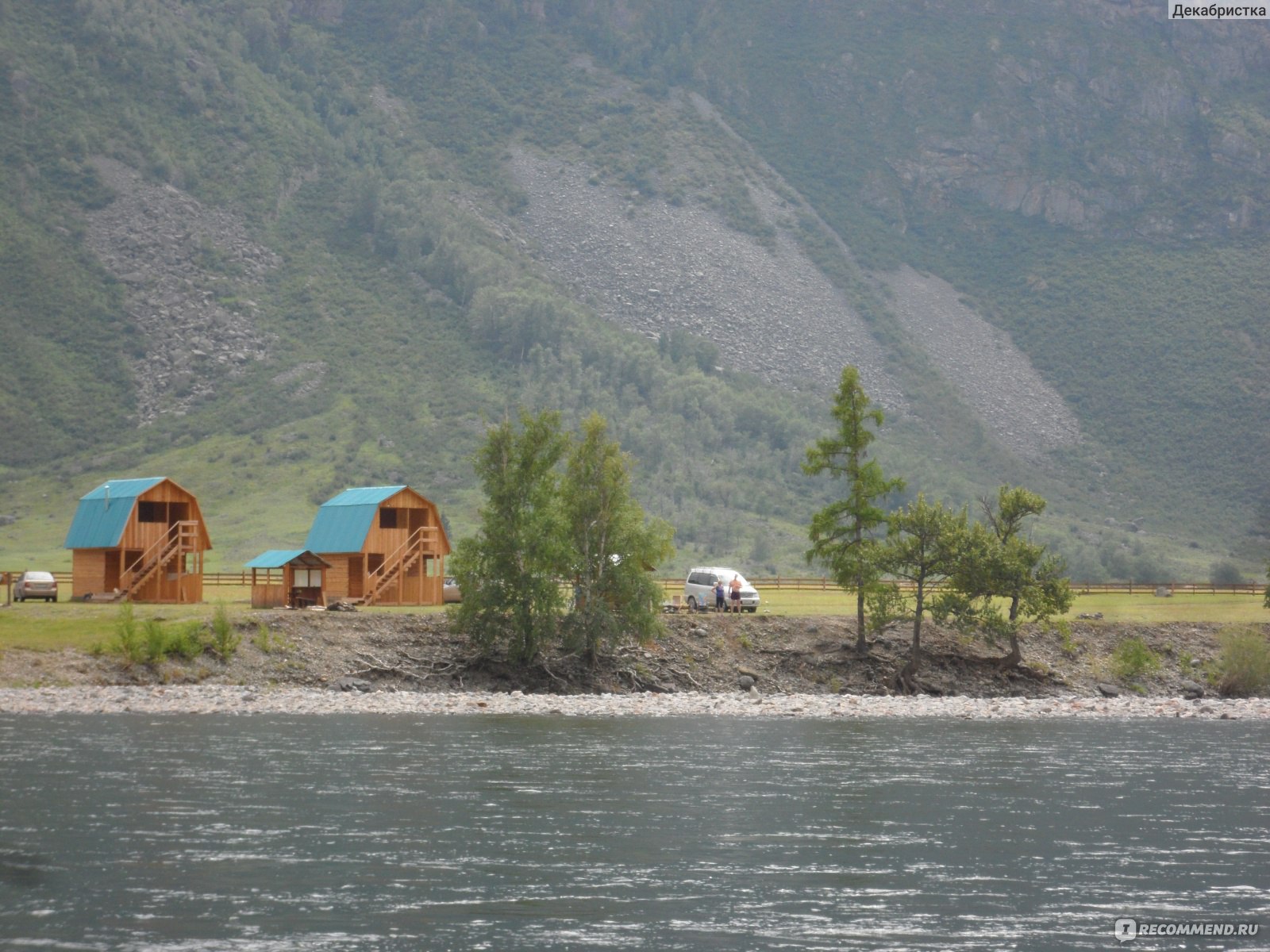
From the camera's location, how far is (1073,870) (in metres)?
25.1

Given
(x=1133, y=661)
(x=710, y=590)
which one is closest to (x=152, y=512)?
(x=710, y=590)

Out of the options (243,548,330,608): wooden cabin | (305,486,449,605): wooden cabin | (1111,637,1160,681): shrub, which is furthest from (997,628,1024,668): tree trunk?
(243,548,330,608): wooden cabin

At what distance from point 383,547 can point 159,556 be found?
1011 cm

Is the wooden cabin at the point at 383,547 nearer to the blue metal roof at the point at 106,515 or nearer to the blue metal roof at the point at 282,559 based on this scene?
the blue metal roof at the point at 282,559

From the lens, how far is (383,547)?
234ft

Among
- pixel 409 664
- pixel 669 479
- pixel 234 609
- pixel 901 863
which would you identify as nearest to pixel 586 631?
pixel 409 664

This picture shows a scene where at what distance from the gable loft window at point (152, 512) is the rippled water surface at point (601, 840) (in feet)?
94.1

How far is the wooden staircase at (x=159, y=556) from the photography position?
69.6 meters

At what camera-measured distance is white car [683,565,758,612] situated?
70.4 meters

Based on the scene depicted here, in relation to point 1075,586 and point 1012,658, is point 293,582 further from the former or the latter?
point 1075,586

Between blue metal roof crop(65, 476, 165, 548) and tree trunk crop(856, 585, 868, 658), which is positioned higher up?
blue metal roof crop(65, 476, 165, 548)

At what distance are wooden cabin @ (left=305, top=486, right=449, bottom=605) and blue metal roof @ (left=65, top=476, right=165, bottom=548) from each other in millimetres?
8097

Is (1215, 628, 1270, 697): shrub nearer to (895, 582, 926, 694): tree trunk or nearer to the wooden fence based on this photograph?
(895, 582, 926, 694): tree trunk

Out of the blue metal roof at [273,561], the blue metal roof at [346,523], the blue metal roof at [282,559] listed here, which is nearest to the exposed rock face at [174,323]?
the blue metal roof at [346,523]
